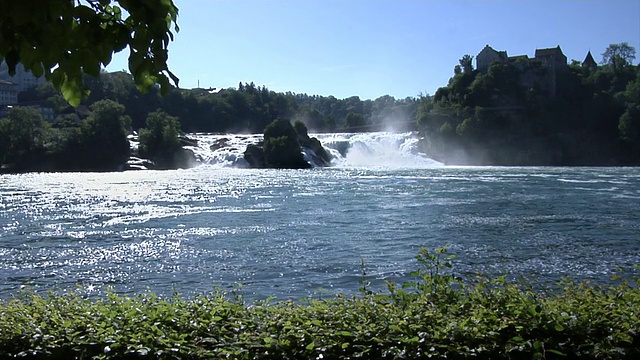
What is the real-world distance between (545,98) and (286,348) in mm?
107123

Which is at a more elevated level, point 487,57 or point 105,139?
point 487,57

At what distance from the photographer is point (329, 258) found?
15.8 meters

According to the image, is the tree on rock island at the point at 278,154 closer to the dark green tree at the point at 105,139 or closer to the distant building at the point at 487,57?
the dark green tree at the point at 105,139

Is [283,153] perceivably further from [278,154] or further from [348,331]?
[348,331]

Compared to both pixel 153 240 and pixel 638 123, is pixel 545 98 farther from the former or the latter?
pixel 153 240

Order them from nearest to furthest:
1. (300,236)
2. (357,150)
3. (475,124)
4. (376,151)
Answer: (300,236), (376,151), (357,150), (475,124)

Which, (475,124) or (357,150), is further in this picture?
(475,124)

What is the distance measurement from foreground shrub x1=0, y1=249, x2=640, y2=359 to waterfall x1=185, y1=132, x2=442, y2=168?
71857 mm

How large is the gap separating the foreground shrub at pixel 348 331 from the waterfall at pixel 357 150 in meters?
71.9

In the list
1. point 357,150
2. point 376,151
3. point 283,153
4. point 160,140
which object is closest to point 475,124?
point 376,151

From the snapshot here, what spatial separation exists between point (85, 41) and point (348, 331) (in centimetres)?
251

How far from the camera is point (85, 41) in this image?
3.23 meters

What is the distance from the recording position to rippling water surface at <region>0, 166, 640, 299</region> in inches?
547

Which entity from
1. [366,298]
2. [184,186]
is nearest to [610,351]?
[366,298]
